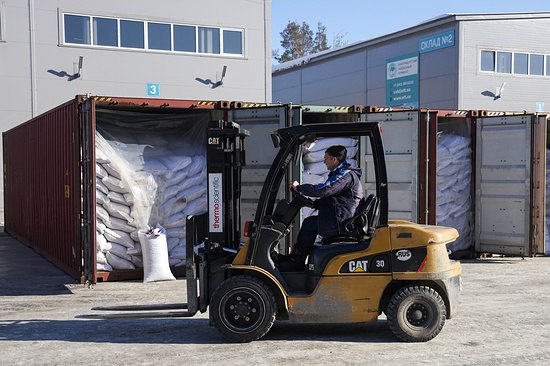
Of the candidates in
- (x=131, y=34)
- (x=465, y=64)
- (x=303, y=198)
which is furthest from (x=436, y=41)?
(x=303, y=198)

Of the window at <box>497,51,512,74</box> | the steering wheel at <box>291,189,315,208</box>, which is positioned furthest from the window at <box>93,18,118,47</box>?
the steering wheel at <box>291,189,315,208</box>

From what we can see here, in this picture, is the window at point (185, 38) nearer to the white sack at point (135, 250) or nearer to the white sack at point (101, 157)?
the white sack at point (101, 157)

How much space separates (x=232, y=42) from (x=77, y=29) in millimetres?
4980

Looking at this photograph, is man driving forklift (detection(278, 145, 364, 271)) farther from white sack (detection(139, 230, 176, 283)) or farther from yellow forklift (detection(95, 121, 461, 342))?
white sack (detection(139, 230, 176, 283))

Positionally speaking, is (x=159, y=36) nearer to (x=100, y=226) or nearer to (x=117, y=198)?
(x=117, y=198)

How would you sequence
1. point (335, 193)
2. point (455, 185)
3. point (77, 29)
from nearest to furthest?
point (335, 193), point (455, 185), point (77, 29)

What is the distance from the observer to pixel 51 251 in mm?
11586

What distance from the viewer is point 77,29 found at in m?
19.2

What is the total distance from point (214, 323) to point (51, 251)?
662cm

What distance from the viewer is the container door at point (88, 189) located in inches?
360

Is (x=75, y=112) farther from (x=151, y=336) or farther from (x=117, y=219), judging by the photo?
(x=151, y=336)

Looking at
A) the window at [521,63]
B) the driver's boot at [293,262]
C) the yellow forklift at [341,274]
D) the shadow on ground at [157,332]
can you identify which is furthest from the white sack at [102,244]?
the window at [521,63]

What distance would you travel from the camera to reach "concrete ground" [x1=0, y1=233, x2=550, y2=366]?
5582 millimetres

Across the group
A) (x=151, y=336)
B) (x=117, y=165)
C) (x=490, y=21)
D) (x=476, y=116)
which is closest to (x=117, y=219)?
(x=117, y=165)
